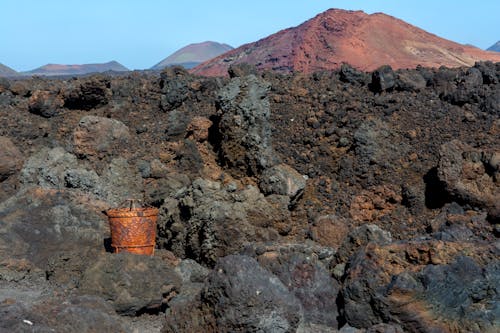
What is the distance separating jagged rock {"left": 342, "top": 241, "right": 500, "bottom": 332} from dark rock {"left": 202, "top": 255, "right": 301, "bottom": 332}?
1.27 meters

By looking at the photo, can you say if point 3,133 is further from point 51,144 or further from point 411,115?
point 411,115

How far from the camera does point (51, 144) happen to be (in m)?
12.9

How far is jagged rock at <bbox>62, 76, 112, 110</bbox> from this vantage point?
1400 centimetres

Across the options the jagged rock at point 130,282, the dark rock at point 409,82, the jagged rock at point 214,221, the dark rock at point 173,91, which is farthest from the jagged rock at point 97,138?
the dark rock at point 409,82

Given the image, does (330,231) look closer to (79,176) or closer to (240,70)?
(79,176)

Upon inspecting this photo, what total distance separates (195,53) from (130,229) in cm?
4877

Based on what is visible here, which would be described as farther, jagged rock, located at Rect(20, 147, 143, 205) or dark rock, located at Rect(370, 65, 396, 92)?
dark rock, located at Rect(370, 65, 396, 92)

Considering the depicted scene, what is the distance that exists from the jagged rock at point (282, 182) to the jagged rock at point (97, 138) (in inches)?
133

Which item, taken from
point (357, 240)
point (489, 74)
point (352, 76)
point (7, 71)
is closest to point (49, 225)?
point (357, 240)

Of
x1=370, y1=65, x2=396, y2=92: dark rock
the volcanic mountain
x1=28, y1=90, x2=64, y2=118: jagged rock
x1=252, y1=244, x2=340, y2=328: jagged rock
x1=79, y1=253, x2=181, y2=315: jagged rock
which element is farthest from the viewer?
the volcanic mountain

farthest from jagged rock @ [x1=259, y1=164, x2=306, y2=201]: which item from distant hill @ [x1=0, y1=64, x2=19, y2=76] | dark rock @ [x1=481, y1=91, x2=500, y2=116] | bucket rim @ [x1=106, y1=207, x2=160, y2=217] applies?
distant hill @ [x1=0, y1=64, x2=19, y2=76]

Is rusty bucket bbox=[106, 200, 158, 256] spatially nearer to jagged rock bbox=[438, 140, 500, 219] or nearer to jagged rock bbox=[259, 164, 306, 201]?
jagged rock bbox=[259, 164, 306, 201]

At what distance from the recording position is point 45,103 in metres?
14.0

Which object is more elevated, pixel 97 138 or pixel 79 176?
pixel 97 138
